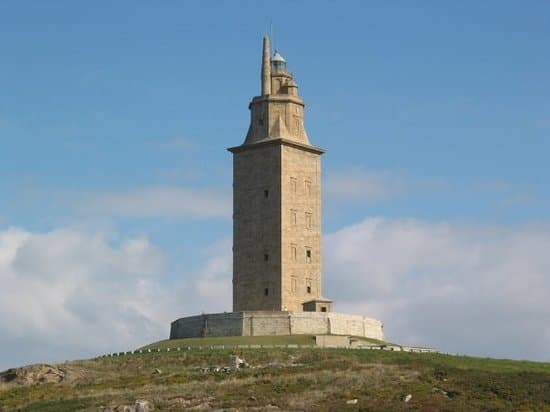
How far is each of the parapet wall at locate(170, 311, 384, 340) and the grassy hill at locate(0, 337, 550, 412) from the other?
6505 millimetres

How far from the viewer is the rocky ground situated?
6253 cm

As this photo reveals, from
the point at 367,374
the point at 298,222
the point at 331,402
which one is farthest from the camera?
the point at 298,222

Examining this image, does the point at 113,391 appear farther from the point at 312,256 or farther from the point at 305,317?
the point at 312,256

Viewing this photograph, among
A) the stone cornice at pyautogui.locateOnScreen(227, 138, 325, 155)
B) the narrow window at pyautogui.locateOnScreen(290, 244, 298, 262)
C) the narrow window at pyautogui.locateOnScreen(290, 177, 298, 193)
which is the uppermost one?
the stone cornice at pyautogui.locateOnScreen(227, 138, 325, 155)

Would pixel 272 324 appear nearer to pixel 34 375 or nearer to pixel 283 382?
pixel 34 375

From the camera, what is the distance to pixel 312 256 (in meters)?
91.4

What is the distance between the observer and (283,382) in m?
66.9

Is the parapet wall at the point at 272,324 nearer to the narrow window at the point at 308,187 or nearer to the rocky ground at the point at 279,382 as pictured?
the rocky ground at the point at 279,382

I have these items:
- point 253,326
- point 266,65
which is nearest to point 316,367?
point 253,326

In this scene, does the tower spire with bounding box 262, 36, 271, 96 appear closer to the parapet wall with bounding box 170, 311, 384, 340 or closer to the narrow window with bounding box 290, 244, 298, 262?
the narrow window with bounding box 290, 244, 298, 262

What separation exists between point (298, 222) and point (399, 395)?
29.0 m

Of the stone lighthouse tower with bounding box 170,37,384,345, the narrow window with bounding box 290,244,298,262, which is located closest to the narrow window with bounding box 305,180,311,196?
the stone lighthouse tower with bounding box 170,37,384,345

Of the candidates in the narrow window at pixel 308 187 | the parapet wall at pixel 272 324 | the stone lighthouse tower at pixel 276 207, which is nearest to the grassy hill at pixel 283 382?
the parapet wall at pixel 272 324

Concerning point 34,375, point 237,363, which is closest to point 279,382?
point 237,363
